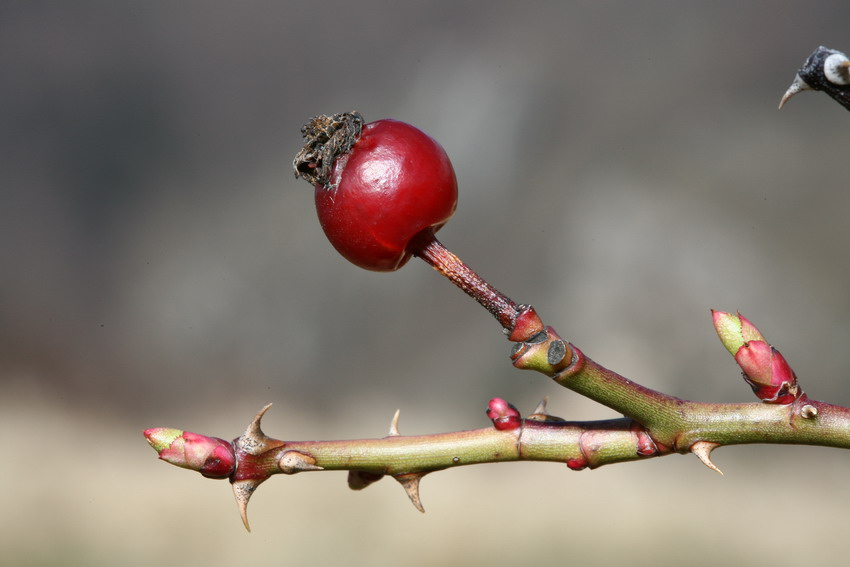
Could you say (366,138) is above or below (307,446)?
above

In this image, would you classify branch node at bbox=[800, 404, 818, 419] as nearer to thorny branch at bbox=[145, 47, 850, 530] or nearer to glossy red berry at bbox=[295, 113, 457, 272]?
thorny branch at bbox=[145, 47, 850, 530]

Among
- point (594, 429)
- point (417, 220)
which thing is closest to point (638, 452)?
point (594, 429)

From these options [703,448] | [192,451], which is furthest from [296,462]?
[703,448]

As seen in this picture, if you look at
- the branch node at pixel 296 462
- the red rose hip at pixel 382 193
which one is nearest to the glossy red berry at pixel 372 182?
the red rose hip at pixel 382 193

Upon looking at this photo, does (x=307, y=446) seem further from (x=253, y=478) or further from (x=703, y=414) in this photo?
(x=703, y=414)

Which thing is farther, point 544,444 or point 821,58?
point 544,444

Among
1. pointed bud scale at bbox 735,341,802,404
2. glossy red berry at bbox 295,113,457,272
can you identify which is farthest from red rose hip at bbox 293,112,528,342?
pointed bud scale at bbox 735,341,802,404
